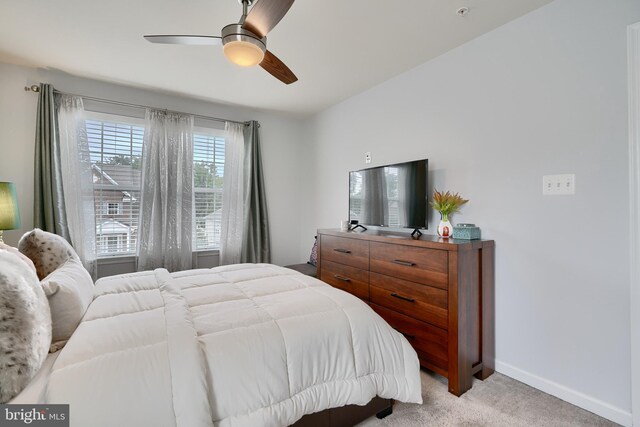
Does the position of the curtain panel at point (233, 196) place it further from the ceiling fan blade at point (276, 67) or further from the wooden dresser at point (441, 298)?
the wooden dresser at point (441, 298)

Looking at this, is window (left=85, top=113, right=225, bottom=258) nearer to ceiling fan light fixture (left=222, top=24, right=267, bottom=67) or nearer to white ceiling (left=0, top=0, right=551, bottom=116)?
white ceiling (left=0, top=0, right=551, bottom=116)

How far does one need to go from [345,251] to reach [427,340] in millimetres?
1047

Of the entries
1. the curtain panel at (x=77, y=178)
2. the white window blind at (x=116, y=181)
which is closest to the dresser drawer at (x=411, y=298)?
the white window blind at (x=116, y=181)

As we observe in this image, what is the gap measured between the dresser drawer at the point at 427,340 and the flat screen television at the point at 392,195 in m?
0.75

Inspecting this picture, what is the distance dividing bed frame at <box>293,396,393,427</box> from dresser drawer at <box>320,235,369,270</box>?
1.09m

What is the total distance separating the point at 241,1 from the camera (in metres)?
1.70

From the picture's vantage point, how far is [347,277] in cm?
271

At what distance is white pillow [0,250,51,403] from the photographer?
2.78 ft

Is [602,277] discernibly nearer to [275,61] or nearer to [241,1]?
[275,61]

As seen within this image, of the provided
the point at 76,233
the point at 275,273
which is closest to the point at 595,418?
the point at 275,273

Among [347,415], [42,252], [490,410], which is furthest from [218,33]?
[490,410]

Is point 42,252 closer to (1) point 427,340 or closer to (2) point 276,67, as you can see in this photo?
(2) point 276,67

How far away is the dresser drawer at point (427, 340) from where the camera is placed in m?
1.88

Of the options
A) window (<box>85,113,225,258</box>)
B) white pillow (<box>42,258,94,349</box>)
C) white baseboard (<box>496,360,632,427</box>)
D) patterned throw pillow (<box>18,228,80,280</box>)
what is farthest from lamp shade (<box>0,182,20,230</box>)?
white baseboard (<box>496,360,632,427</box>)
